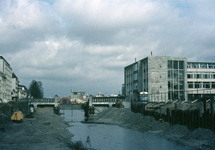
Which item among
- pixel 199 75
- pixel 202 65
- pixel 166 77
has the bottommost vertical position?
pixel 166 77

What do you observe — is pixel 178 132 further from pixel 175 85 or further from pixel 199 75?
pixel 199 75

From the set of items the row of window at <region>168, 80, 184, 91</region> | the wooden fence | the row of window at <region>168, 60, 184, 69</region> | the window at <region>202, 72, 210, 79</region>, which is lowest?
the wooden fence

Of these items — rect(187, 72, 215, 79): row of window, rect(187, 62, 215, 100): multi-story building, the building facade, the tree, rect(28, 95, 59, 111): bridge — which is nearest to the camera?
the building facade

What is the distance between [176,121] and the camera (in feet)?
127

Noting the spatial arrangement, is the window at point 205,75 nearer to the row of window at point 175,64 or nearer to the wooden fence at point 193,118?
the row of window at point 175,64

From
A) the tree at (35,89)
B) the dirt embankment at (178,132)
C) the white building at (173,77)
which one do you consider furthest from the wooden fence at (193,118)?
the tree at (35,89)

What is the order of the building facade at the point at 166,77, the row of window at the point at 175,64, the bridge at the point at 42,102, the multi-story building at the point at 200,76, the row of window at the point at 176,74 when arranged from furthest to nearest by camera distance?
the bridge at the point at 42,102
the multi-story building at the point at 200,76
the row of window at the point at 175,64
the row of window at the point at 176,74
the building facade at the point at 166,77

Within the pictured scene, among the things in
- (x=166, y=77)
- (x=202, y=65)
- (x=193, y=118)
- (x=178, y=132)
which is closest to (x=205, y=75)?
(x=202, y=65)

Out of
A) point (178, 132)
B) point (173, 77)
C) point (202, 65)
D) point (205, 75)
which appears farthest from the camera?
point (202, 65)

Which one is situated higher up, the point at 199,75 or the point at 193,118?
the point at 199,75

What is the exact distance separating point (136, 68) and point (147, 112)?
62.9 m

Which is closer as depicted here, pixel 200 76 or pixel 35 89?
pixel 200 76

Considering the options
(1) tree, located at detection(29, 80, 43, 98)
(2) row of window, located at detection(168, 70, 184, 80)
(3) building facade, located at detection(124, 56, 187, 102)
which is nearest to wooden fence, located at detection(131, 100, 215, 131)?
(3) building facade, located at detection(124, 56, 187, 102)

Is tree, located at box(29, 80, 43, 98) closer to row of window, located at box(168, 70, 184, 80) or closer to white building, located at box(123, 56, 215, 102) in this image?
white building, located at box(123, 56, 215, 102)
